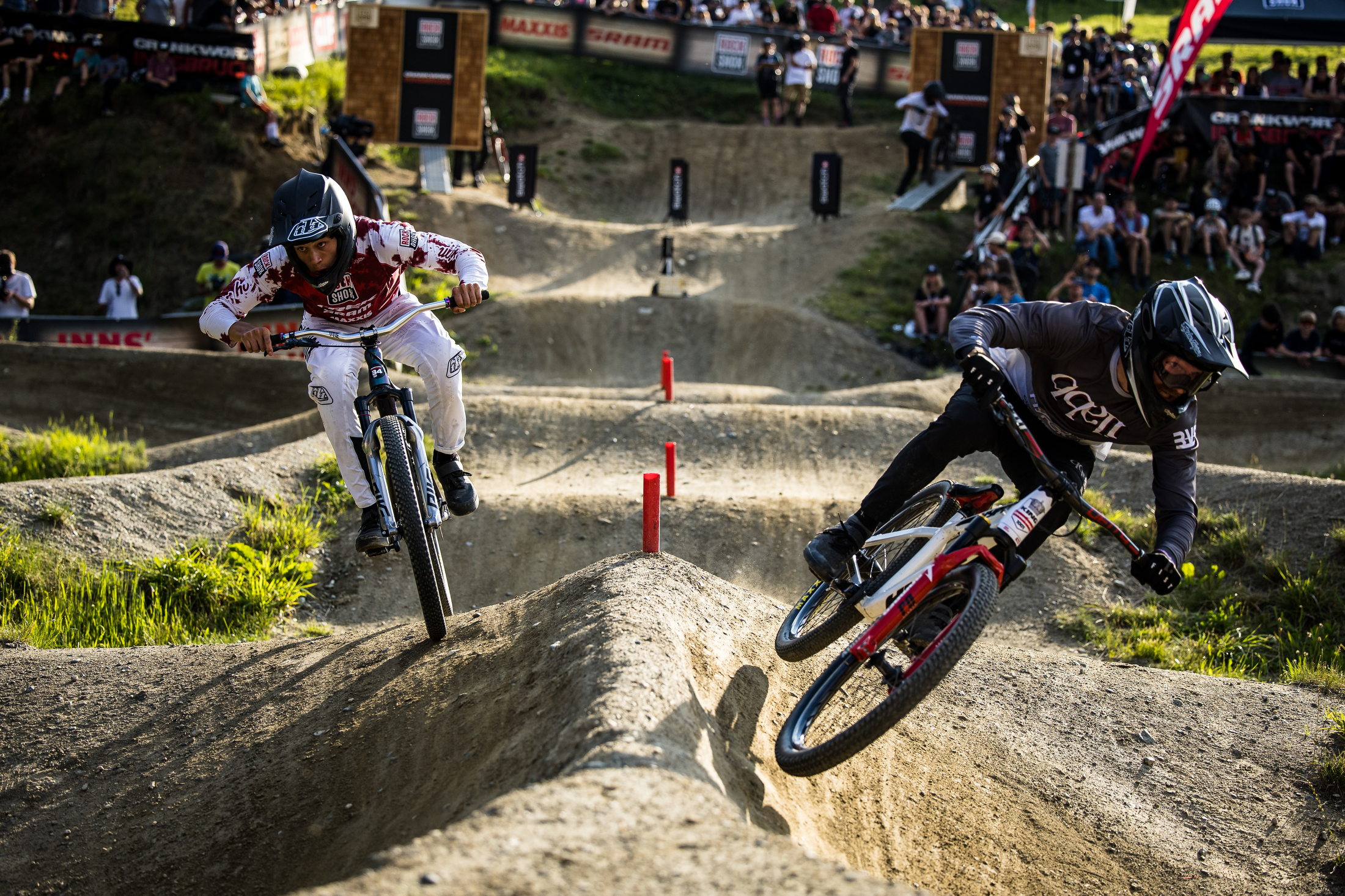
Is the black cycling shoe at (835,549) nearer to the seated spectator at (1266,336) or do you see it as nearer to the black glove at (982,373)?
the black glove at (982,373)

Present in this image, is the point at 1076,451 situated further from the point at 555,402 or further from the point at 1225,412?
the point at 1225,412

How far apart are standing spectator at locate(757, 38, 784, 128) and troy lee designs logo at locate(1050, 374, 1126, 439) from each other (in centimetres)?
2581

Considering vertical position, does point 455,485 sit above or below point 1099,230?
below

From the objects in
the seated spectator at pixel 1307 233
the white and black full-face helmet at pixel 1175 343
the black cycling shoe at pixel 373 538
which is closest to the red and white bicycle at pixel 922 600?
the white and black full-face helmet at pixel 1175 343

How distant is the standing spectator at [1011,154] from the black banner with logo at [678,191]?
24.5ft

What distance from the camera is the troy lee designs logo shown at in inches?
209

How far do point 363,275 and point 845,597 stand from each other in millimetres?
3514

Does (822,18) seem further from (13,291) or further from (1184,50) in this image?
(13,291)

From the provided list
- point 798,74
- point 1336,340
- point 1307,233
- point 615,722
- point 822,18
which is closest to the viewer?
point 615,722

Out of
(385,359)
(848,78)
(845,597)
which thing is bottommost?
(845,597)

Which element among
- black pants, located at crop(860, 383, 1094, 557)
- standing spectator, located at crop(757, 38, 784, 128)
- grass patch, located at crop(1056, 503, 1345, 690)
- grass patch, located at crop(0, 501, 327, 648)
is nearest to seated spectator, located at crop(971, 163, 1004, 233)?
standing spectator, located at crop(757, 38, 784, 128)

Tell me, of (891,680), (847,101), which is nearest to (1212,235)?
(847,101)

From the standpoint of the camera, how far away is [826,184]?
80.1ft

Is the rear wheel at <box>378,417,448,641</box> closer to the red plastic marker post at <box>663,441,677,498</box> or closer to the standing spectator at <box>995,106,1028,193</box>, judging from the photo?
the red plastic marker post at <box>663,441,677,498</box>
